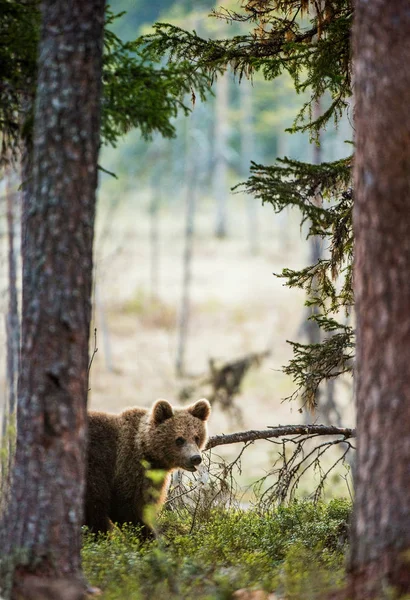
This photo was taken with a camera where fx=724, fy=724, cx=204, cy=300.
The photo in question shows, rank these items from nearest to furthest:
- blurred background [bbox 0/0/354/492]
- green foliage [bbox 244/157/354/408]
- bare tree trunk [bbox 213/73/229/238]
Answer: green foliage [bbox 244/157/354/408] → blurred background [bbox 0/0/354/492] → bare tree trunk [bbox 213/73/229/238]

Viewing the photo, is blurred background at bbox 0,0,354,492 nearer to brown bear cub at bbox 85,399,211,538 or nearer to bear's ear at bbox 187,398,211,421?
bear's ear at bbox 187,398,211,421

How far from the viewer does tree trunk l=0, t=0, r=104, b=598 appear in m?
5.07

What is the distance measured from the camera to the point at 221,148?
42031 millimetres

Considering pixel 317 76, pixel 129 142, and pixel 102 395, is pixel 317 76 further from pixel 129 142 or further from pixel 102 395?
pixel 129 142

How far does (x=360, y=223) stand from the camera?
511cm

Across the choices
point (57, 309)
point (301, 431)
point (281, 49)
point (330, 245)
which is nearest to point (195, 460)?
point (301, 431)

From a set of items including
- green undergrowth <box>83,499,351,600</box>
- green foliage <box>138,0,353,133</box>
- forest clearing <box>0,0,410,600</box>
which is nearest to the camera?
forest clearing <box>0,0,410,600</box>

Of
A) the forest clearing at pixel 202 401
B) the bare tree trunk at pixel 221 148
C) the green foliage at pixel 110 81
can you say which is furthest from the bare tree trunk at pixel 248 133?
the forest clearing at pixel 202 401

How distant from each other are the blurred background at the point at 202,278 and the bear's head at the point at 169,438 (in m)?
6.66

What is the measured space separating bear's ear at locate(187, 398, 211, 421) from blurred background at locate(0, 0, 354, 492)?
6.36 meters

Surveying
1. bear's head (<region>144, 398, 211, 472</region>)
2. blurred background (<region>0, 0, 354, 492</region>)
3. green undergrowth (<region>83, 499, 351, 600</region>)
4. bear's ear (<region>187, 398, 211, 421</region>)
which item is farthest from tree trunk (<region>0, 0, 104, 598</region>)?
blurred background (<region>0, 0, 354, 492</region>)

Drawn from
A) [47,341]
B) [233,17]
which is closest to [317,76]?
[233,17]

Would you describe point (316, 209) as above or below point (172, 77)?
below

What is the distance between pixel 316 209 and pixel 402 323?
321cm
